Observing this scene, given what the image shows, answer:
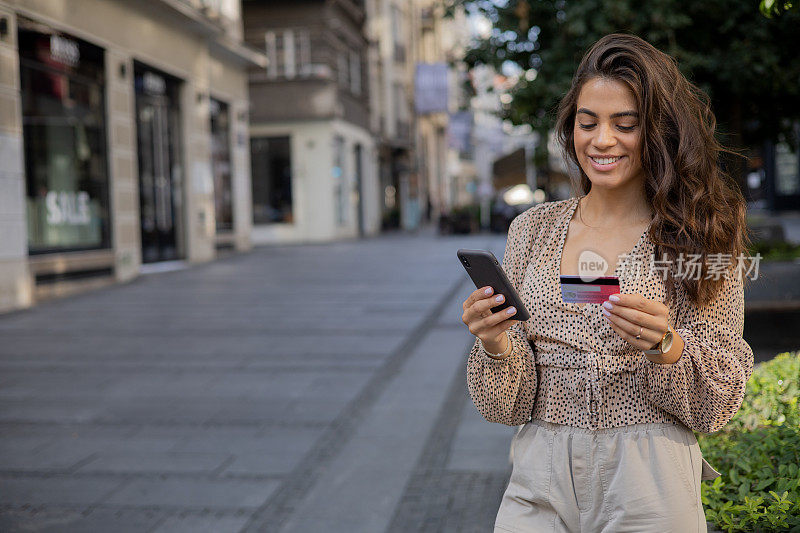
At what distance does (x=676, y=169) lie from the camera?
2.09 meters

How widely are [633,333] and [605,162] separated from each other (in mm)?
497

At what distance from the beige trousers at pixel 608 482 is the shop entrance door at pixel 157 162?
52.9 ft

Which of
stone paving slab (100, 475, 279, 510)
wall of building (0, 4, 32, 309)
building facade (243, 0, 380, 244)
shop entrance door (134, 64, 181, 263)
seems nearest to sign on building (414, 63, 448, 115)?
building facade (243, 0, 380, 244)

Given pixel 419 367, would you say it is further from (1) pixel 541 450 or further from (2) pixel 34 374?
(1) pixel 541 450

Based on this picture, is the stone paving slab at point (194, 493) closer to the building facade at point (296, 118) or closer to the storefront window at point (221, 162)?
the storefront window at point (221, 162)

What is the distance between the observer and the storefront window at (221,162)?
72.4 ft

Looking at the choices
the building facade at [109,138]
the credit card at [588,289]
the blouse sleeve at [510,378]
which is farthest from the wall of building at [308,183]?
the credit card at [588,289]

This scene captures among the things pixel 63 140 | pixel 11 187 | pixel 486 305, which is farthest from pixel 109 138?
pixel 486 305

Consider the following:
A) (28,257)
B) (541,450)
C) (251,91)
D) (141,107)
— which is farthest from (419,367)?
(251,91)

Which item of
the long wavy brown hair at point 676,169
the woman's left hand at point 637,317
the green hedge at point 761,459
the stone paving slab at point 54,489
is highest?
the long wavy brown hair at point 676,169

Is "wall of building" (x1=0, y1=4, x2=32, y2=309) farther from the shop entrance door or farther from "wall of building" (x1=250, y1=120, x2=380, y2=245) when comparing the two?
"wall of building" (x1=250, y1=120, x2=380, y2=245)

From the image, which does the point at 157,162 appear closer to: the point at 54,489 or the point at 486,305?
the point at 54,489

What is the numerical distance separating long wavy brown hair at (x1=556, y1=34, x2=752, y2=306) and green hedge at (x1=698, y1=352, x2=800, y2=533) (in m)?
0.79

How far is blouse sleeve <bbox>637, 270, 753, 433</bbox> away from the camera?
1.99m
